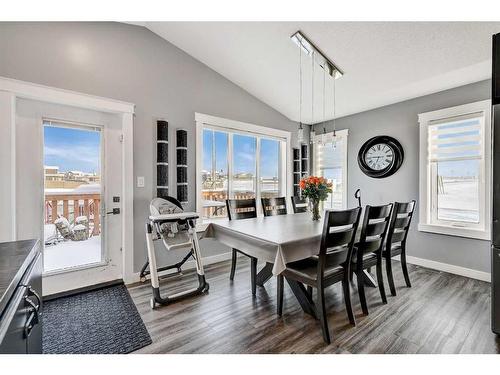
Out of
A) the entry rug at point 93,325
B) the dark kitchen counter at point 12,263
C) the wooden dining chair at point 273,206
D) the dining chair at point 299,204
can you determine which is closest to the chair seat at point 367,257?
the wooden dining chair at point 273,206

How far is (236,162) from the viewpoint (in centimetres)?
412

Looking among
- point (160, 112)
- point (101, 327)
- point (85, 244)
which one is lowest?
point (101, 327)

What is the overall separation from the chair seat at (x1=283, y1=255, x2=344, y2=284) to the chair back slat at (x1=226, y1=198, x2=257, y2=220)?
1132 millimetres

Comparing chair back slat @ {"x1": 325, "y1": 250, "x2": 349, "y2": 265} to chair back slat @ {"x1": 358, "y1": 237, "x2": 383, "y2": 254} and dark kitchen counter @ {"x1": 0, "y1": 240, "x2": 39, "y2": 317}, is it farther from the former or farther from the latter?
dark kitchen counter @ {"x1": 0, "y1": 240, "x2": 39, "y2": 317}

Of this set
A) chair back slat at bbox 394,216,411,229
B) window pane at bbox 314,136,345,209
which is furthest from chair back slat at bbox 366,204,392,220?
window pane at bbox 314,136,345,209

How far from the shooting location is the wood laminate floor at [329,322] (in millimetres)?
1797

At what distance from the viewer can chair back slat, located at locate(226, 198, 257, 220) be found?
10.2 ft

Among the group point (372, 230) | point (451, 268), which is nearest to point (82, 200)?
point (372, 230)

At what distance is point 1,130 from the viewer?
225cm

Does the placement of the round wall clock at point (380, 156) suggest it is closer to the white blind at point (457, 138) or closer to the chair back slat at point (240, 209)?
the white blind at point (457, 138)

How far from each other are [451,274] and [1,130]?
5346 millimetres
